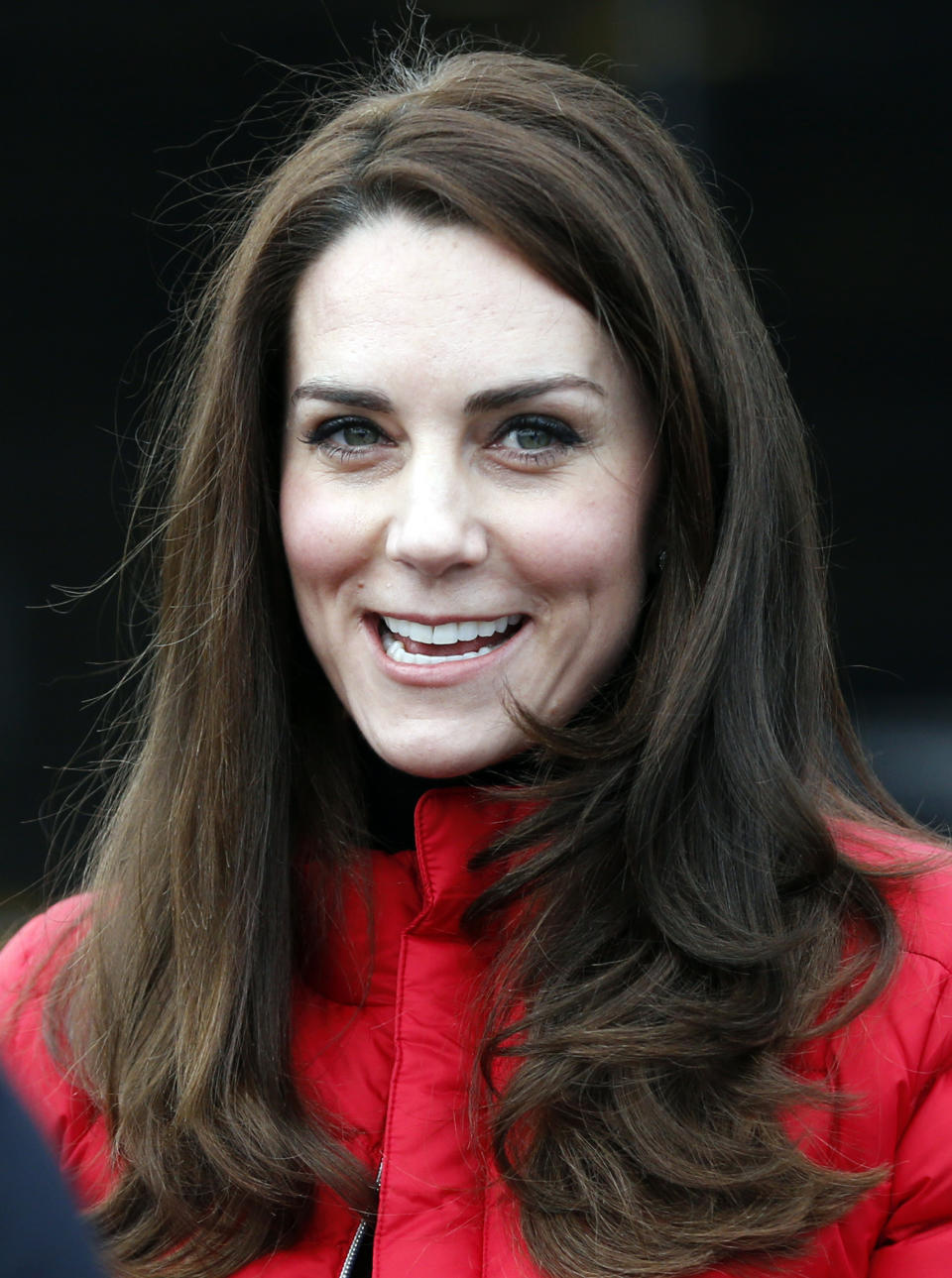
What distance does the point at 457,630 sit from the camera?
1.90 meters

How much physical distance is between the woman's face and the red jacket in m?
0.14

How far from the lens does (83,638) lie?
4031 mm

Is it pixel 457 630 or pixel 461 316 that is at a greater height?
pixel 461 316

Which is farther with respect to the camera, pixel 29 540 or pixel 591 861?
pixel 29 540

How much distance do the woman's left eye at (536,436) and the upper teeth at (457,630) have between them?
0.19 meters

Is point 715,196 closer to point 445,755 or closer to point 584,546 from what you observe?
point 584,546

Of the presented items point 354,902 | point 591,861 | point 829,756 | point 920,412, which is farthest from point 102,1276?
point 920,412

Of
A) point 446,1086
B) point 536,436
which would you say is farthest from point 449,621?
point 446,1086

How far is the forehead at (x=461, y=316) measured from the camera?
1844 millimetres

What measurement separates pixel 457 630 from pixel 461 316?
0.35m

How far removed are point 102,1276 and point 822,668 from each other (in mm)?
1472

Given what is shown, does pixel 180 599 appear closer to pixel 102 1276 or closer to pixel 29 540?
pixel 102 1276

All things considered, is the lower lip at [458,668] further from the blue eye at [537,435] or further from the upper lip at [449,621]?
the blue eye at [537,435]

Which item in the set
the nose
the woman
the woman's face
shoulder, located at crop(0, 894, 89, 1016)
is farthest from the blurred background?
the nose
